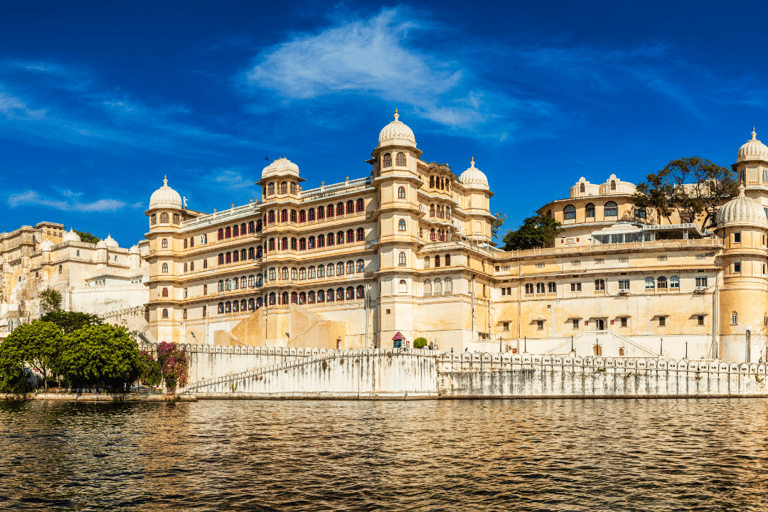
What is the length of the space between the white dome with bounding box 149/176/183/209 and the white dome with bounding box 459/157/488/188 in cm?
3445

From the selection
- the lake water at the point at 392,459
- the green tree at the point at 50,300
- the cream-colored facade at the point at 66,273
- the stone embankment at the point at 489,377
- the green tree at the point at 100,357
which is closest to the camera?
the lake water at the point at 392,459

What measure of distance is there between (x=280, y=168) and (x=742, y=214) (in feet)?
148

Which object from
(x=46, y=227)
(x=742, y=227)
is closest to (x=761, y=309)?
(x=742, y=227)

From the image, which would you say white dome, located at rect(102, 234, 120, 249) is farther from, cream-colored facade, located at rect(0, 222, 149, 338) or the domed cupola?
the domed cupola

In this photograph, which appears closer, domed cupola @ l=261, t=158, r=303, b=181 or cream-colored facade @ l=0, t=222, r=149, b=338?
domed cupola @ l=261, t=158, r=303, b=181

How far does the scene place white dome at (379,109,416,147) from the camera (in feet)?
241

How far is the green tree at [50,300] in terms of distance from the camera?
111 metres

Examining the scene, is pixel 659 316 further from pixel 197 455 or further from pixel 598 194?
pixel 197 455

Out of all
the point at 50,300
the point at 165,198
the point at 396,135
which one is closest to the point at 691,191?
the point at 396,135

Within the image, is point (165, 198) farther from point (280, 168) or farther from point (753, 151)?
point (753, 151)

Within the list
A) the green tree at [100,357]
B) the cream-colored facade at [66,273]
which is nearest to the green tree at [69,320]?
the cream-colored facade at [66,273]

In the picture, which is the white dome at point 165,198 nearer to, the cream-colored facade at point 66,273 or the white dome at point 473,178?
the cream-colored facade at point 66,273

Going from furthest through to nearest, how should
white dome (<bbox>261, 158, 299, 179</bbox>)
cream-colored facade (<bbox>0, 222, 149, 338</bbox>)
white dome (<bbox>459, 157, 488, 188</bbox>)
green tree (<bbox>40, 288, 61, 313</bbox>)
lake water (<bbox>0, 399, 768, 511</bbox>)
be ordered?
green tree (<bbox>40, 288, 61, 313</bbox>), cream-colored facade (<bbox>0, 222, 149, 338</bbox>), white dome (<bbox>459, 157, 488, 188</bbox>), white dome (<bbox>261, 158, 299, 179</bbox>), lake water (<bbox>0, 399, 768, 511</bbox>)

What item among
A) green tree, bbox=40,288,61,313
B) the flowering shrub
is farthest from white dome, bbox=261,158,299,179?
green tree, bbox=40,288,61,313
